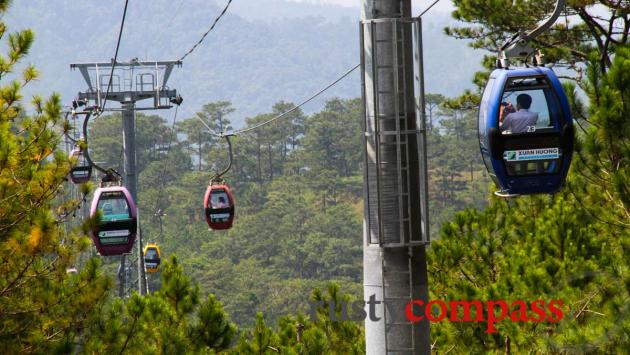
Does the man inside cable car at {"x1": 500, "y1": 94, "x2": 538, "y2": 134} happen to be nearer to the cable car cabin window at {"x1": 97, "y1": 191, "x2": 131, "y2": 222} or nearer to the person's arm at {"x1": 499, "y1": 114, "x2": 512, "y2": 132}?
the person's arm at {"x1": 499, "y1": 114, "x2": 512, "y2": 132}

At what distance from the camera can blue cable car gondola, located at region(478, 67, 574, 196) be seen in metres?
7.92

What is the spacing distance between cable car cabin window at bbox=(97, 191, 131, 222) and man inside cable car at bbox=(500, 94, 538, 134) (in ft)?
30.7

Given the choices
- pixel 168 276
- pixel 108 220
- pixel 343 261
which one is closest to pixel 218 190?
pixel 108 220

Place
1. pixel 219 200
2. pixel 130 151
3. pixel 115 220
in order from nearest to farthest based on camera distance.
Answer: pixel 115 220 < pixel 219 200 < pixel 130 151

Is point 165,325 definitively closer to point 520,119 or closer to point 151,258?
point 520,119

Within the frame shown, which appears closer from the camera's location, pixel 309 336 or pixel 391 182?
pixel 391 182

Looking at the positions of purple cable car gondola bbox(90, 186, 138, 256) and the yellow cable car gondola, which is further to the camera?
the yellow cable car gondola

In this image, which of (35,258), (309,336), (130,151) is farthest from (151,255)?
(35,258)

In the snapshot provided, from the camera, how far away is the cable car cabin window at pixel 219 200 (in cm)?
2541

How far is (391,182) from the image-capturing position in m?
6.71

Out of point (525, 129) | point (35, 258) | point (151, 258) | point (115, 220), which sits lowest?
point (151, 258)

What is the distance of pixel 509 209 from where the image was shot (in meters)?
16.6

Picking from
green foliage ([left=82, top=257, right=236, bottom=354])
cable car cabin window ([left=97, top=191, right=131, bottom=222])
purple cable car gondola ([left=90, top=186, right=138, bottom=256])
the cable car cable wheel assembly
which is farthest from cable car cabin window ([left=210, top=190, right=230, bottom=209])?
the cable car cable wheel assembly

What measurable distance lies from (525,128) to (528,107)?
14cm
